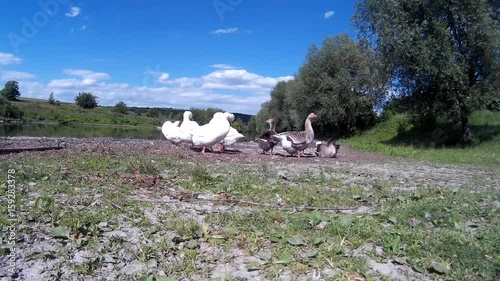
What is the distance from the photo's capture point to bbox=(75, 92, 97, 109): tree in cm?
11488

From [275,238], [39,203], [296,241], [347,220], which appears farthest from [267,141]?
[296,241]

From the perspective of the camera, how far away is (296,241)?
5133 millimetres

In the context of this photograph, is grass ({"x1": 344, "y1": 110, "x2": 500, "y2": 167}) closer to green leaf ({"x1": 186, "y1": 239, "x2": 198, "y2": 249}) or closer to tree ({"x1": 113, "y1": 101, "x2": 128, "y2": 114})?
green leaf ({"x1": 186, "y1": 239, "x2": 198, "y2": 249})

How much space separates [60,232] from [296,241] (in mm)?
3117

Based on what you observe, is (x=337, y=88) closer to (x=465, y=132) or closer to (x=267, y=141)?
(x=465, y=132)

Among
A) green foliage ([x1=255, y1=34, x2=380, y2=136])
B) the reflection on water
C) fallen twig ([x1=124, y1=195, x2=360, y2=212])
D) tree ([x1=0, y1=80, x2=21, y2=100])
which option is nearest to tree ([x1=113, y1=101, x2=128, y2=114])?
tree ([x1=0, y1=80, x2=21, y2=100])

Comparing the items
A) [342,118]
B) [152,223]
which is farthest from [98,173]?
[342,118]

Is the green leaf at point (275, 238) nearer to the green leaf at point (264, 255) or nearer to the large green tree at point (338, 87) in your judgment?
the green leaf at point (264, 255)

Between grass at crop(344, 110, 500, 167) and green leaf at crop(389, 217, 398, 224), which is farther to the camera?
grass at crop(344, 110, 500, 167)

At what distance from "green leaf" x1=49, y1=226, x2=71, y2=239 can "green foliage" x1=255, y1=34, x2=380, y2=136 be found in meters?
35.8

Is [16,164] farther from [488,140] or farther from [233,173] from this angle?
[488,140]

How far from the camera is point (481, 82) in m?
24.2

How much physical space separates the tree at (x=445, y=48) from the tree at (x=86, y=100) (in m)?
106

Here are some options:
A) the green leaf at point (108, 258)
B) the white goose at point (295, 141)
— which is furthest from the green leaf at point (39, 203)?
the white goose at point (295, 141)
